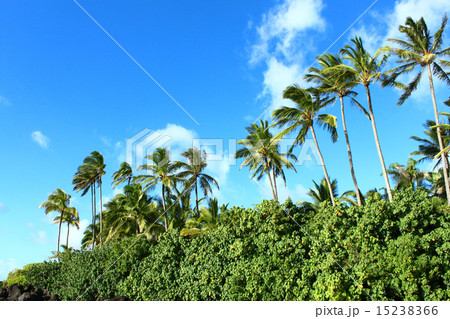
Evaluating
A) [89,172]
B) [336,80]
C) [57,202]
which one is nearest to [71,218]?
[57,202]

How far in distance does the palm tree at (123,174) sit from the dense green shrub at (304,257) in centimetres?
2329

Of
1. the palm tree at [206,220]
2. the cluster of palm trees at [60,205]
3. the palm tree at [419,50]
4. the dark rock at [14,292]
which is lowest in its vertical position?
the dark rock at [14,292]

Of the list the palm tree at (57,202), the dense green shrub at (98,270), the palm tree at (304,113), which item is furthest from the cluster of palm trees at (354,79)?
the palm tree at (57,202)

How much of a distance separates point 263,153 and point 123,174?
19.9m

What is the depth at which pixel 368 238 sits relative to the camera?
1086cm

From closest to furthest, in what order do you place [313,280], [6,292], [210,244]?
[313,280] → [210,244] → [6,292]

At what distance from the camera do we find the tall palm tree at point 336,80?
63.1ft

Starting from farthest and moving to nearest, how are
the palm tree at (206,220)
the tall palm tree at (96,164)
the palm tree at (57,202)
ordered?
the palm tree at (57,202)
the tall palm tree at (96,164)
the palm tree at (206,220)

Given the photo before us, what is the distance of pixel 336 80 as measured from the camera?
19.4 meters

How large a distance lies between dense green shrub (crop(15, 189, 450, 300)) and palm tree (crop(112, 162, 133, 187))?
23.3 metres

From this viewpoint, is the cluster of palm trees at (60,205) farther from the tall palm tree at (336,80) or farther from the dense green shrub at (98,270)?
the tall palm tree at (336,80)
